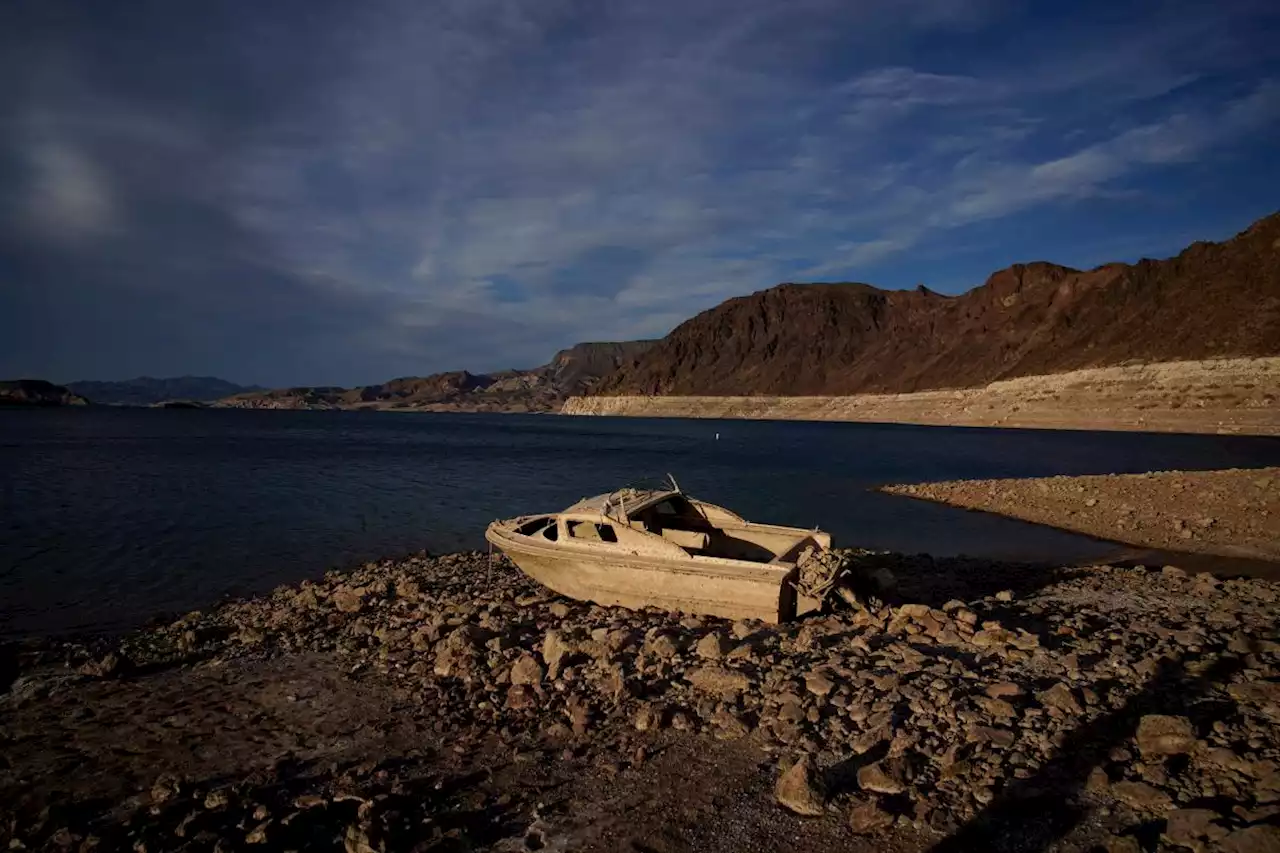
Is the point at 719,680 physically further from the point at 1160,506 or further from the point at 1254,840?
the point at 1160,506

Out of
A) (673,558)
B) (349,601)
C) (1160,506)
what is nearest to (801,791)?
(673,558)

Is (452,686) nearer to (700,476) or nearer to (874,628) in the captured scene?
(874,628)

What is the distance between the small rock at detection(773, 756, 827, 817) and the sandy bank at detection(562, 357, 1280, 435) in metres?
74.9

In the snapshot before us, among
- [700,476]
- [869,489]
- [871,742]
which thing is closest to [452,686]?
[871,742]

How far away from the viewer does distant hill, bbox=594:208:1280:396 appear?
80625 mm

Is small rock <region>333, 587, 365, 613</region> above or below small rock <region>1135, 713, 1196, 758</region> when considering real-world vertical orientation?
below

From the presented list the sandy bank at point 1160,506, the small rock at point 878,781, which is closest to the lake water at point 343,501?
the sandy bank at point 1160,506

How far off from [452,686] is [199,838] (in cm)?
307

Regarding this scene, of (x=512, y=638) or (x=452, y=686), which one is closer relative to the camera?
(x=452, y=686)

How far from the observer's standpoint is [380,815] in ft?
17.5

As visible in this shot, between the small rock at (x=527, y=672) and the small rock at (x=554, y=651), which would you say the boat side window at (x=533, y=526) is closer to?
the small rock at (x=554, y=651)

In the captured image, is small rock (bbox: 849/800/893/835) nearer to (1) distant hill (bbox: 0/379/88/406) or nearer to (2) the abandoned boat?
(2) the abandoned boat

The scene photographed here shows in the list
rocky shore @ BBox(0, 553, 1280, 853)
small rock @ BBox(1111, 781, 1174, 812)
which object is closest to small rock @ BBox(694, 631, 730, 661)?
rocky shore @ BBox(0, 553, 1280, 853)

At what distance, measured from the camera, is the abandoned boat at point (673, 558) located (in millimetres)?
9750
